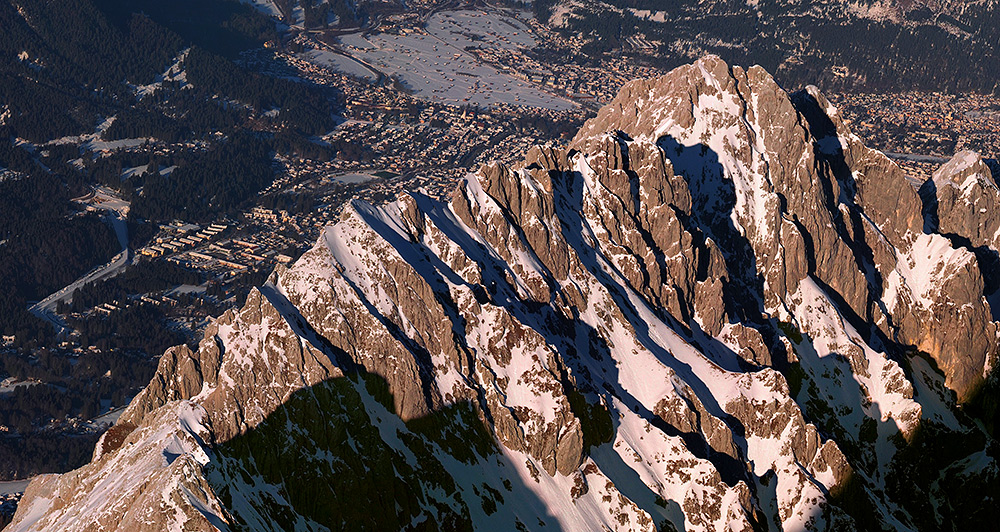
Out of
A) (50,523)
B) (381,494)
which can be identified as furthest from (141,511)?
(381,494)

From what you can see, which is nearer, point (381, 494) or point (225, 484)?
point (225, 484)

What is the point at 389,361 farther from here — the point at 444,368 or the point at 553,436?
the point at 553,436

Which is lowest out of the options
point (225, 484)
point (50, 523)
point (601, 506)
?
point (601, 506)

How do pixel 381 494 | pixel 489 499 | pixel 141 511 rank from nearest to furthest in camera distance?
pixel 141 511, pixel 381 494, pixel 489 499

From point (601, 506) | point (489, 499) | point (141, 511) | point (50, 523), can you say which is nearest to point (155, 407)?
point (50, 523)

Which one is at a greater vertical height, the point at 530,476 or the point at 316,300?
the point at 316,300

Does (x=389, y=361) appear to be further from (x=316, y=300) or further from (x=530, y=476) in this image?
(x=530, y=476)

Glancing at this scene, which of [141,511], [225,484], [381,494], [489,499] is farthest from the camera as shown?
[489,499]
